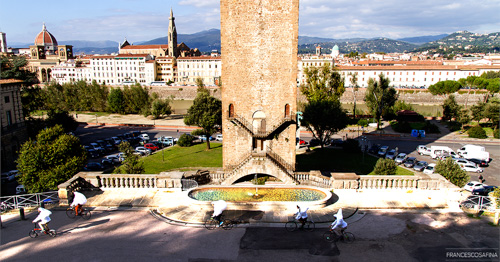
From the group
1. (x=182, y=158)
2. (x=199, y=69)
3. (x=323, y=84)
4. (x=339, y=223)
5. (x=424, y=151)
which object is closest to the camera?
(x=339, y=223)

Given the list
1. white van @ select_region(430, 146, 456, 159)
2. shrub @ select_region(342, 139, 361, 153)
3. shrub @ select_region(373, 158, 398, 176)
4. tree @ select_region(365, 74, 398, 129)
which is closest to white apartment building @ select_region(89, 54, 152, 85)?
tree @ select_region(365, 74, 398, 129)

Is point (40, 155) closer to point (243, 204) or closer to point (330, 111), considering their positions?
point (243, 204)

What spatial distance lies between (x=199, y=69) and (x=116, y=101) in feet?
186

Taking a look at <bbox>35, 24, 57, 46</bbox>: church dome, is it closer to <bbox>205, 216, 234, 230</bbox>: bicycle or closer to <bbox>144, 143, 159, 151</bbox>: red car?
<bbox>144, 143, 159, 151</bbox>: red car

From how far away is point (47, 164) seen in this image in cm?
2742

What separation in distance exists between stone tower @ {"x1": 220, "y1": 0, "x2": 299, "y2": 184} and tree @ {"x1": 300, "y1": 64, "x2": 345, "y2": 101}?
2790 cm

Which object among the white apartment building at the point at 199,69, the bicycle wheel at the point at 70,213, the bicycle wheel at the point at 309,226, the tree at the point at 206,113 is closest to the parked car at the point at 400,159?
the tree at the point at 206,113

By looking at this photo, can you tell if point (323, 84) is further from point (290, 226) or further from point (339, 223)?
point (339, 223)

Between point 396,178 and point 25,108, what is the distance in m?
56.5

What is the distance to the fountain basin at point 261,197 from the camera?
15.9 metres

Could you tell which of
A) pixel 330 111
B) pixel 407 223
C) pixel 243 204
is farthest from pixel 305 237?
pixel 330 111

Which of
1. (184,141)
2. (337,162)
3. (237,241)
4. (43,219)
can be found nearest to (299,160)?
(337,162)

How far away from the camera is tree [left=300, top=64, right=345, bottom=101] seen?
53.6m

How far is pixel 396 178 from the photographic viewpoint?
60.2 feet
